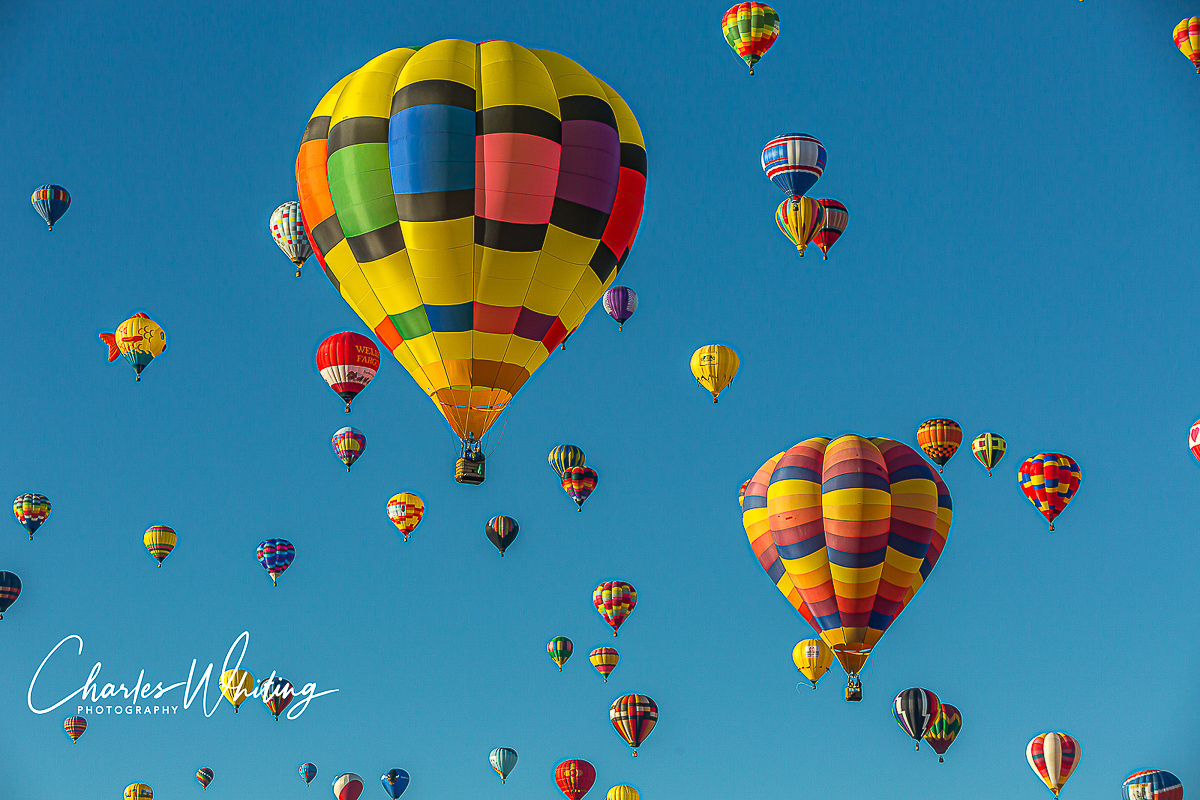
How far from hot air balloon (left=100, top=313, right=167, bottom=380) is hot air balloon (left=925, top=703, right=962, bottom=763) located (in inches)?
638

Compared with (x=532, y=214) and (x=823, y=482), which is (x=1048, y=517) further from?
(x=532, y=214)

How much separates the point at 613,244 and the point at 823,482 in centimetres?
681

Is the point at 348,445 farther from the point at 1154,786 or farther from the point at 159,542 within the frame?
the point at 1154,786

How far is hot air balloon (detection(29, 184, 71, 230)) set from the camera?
3098 cm

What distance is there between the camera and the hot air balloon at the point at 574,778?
3116cm

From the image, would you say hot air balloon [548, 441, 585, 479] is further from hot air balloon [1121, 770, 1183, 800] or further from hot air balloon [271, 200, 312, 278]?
hot air balloon [1121, 770, 1183, 800]

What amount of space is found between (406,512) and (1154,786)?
578 inches

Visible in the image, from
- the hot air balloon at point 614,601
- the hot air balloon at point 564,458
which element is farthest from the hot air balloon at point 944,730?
the hot air balloon at point 564,458

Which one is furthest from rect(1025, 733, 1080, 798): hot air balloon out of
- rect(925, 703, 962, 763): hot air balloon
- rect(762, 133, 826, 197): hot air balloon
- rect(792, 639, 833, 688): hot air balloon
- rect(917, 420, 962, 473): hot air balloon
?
rect(762, 133, 826, 197): hot air balloon

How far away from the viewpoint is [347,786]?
33500 mm

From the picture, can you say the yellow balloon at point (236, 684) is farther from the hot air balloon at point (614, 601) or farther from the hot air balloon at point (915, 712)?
the hot air balloon at point (915, 712)

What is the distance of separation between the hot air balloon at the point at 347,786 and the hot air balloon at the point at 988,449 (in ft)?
48.7

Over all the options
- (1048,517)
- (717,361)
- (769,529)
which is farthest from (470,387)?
(1048,517)

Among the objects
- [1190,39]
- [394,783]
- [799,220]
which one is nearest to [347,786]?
[394,783]
